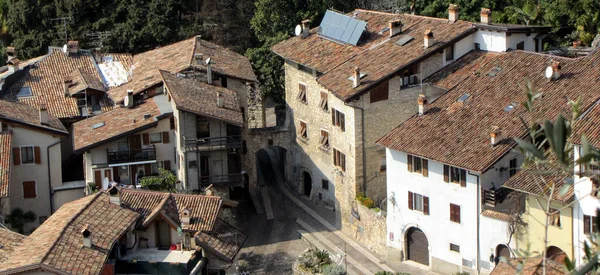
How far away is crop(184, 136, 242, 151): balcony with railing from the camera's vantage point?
6481 cm

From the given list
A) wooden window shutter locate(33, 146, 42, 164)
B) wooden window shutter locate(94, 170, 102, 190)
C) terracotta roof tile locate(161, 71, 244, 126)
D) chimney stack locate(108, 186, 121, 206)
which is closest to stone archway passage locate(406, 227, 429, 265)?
terracotta roof tile locate(161, 71, 244, 126)

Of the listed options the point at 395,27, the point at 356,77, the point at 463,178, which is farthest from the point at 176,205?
the point at 395,27

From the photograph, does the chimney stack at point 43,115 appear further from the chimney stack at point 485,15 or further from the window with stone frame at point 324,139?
the chimney stack at point 485,15

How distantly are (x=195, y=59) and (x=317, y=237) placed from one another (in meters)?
15.3

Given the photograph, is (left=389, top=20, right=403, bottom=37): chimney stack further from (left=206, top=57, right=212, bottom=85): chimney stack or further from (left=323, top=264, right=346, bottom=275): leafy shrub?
(left=323, top=264, right=346, bottom=275): leafy shrub

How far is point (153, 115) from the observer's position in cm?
6619

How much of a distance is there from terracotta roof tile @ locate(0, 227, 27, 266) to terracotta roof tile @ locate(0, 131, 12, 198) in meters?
5.78

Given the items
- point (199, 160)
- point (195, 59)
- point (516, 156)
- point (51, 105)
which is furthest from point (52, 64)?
point (516, 156)

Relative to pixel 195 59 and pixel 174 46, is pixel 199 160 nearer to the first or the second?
pixel 195 59

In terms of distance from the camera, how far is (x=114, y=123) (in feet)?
218

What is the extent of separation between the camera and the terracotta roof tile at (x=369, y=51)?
61.4 metres

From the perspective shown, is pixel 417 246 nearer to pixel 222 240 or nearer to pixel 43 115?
pixel 222 240

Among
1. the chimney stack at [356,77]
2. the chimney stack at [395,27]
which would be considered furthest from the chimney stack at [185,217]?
the chimney stack at [395,27]

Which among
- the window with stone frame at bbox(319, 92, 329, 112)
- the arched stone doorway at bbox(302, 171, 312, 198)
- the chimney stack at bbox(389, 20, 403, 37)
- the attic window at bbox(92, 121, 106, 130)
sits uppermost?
the chimney stack at bbox(389, 20, 403, 37)
